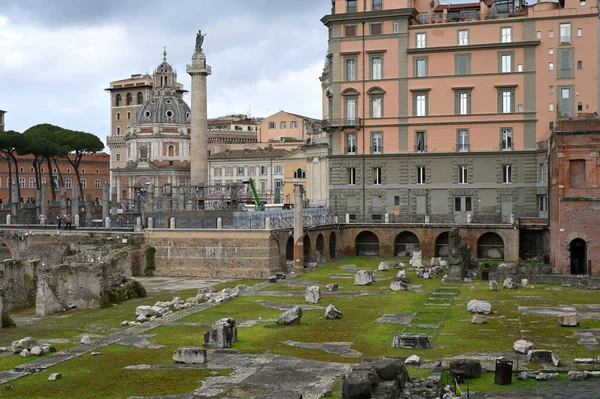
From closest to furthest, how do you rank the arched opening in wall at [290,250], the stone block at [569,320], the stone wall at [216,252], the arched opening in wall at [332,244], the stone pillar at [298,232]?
the stone block at [569,320] < the stone wall at [216,252] < the stone pillar at [298,232] < the arched opening in wall at [290,250] < the arched opening in wall at [332,244]

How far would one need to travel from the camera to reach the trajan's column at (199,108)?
74.6 meters

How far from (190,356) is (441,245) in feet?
130

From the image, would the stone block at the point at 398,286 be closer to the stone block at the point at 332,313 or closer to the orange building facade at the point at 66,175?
the stone block at the point at 332,313

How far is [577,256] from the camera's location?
1951 inches

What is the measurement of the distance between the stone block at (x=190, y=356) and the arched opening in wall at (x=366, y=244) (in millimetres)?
39656

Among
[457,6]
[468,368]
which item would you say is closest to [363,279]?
[468,368]

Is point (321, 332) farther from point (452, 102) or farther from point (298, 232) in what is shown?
point (452, 102)

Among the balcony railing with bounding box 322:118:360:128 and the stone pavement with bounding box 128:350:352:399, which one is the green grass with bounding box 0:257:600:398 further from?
the balcony railing with bounding box 322:118:360:128

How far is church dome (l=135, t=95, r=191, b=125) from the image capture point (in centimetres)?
14212

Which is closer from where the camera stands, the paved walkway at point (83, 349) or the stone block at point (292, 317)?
the paved walkway at point (83, 349)

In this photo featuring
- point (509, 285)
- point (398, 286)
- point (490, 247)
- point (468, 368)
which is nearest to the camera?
point (468, 368)

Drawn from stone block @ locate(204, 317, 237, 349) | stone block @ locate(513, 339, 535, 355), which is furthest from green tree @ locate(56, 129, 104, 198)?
stone block @ locate(513, 339, 535, 355)

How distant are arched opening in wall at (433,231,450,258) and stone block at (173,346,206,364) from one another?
38.6 metres

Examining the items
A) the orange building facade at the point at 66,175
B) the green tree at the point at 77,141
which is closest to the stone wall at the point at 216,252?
the green tree at the point at 77,141
